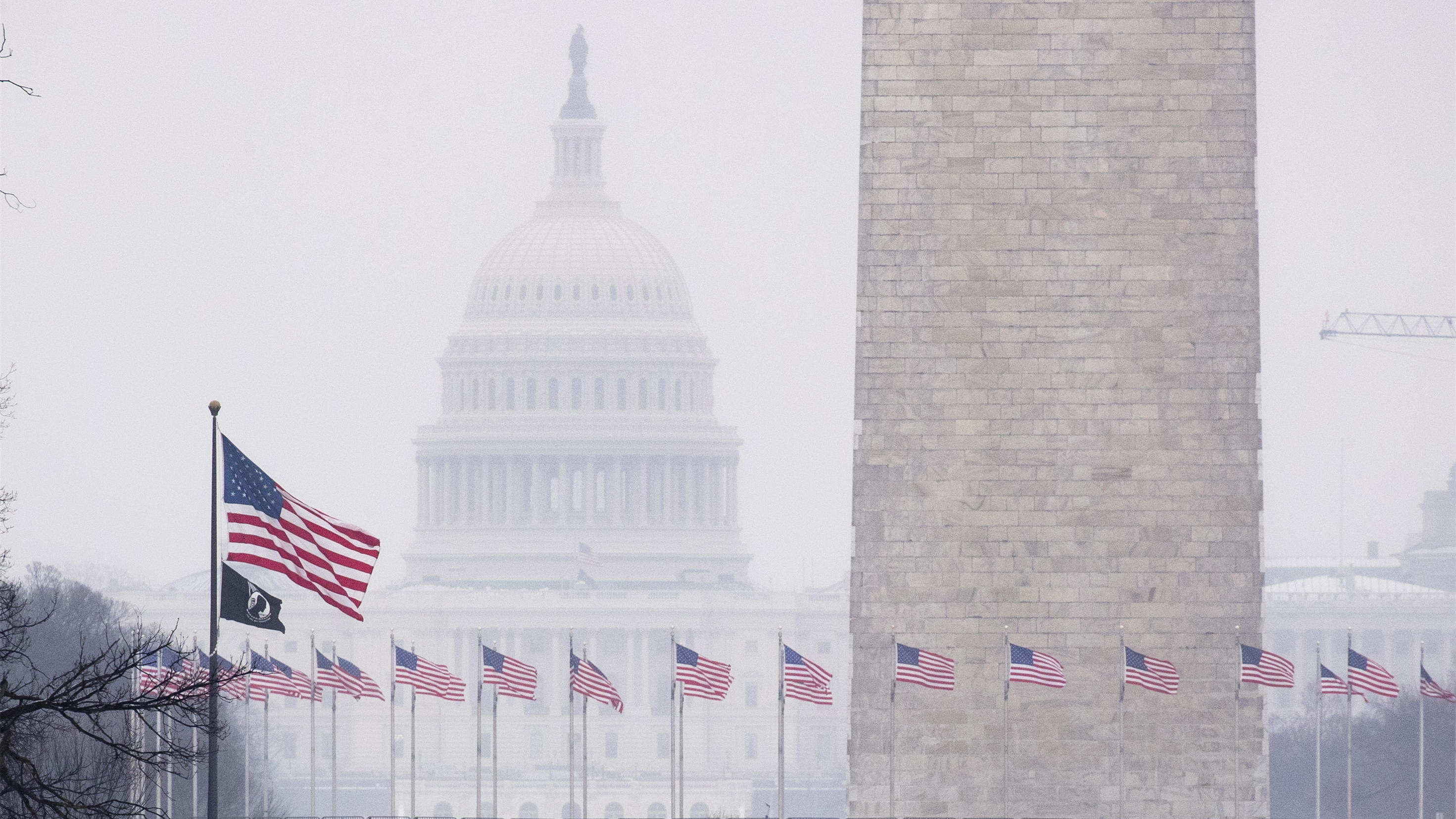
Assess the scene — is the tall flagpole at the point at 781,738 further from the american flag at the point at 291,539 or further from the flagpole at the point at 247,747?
the american flag at the point at 291,539

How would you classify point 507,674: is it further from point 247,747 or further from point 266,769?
point 266,769

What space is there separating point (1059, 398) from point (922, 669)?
178 inches

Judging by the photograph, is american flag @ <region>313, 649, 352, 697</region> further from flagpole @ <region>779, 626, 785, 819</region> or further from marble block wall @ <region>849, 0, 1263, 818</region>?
marble block wall @ <region>849, 0, 1263, 818</region>

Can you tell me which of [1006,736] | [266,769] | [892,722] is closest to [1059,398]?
[1006,736]

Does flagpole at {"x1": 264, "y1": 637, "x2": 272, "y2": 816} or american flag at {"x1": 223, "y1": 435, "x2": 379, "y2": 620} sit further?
flagpole at {"x1": 264, "y1": 637, "x2": 272, "y2": 816}

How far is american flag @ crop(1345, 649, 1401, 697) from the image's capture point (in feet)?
220

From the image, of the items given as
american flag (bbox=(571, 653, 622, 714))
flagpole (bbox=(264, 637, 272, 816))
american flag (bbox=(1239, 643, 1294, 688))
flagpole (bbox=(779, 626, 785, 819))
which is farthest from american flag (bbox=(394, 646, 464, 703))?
american flag (bbox=(1239, 643, 1294, 688))

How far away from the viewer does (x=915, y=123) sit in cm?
5697

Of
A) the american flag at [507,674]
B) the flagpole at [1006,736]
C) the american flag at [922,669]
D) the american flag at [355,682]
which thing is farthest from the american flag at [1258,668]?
the american flag at [355,682]

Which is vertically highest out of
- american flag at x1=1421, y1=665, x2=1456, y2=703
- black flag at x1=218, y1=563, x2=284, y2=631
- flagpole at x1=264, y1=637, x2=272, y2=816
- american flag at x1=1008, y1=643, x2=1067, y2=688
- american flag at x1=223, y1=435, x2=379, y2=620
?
american flag at x1=223, y1=435, x2=379, y2=620

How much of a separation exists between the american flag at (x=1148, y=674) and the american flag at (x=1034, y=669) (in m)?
1.00

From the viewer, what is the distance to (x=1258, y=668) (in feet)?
186

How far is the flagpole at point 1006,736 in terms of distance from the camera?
5688 cm

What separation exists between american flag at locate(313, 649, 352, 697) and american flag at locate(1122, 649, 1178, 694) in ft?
77.1
